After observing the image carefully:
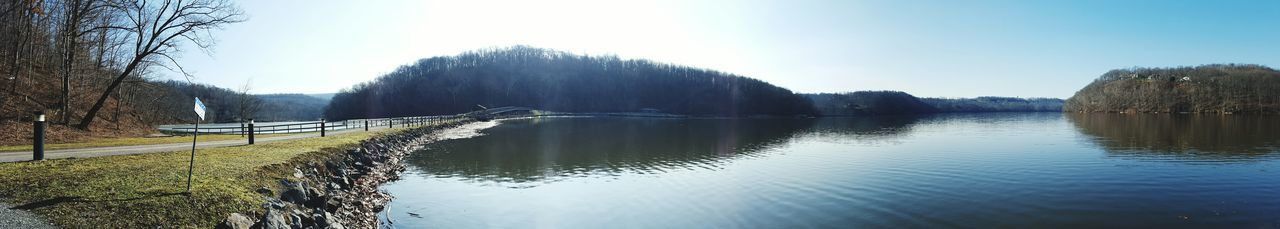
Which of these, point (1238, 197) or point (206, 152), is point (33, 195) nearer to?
point (206, 152)

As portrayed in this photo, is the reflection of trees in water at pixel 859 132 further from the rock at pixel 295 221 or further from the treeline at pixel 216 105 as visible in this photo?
the treeline at pixel 216 105

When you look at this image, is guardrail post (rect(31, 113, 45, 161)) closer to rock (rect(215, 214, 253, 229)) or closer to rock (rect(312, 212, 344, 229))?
rock (rect(312, 212, 344, 229))

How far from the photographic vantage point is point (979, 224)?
15.0 metres

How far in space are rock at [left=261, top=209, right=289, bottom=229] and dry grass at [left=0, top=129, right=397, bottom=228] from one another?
2.36ft

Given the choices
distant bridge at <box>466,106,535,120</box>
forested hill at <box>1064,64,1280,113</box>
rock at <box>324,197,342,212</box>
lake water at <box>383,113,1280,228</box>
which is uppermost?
forested hill at <box>1064,64,1280,113</box>

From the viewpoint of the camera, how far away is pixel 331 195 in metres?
16.8

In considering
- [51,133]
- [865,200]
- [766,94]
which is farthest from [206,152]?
[766,94]

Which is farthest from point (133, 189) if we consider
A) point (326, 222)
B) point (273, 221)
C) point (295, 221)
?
point (326, 222)

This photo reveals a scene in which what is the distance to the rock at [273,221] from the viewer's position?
10516 mm

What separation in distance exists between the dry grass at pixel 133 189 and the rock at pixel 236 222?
0.91 ft

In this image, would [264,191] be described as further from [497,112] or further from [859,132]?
[497,112]

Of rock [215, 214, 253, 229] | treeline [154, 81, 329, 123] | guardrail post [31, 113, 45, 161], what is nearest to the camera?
rock [215, 214, 253, 229]

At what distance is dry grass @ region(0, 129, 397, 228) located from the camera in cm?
971

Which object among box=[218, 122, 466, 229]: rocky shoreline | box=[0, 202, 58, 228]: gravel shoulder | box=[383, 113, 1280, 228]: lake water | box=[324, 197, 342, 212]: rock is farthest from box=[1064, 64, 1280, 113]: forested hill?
box=[0, 202, 58, 228]: gravel shoulder
